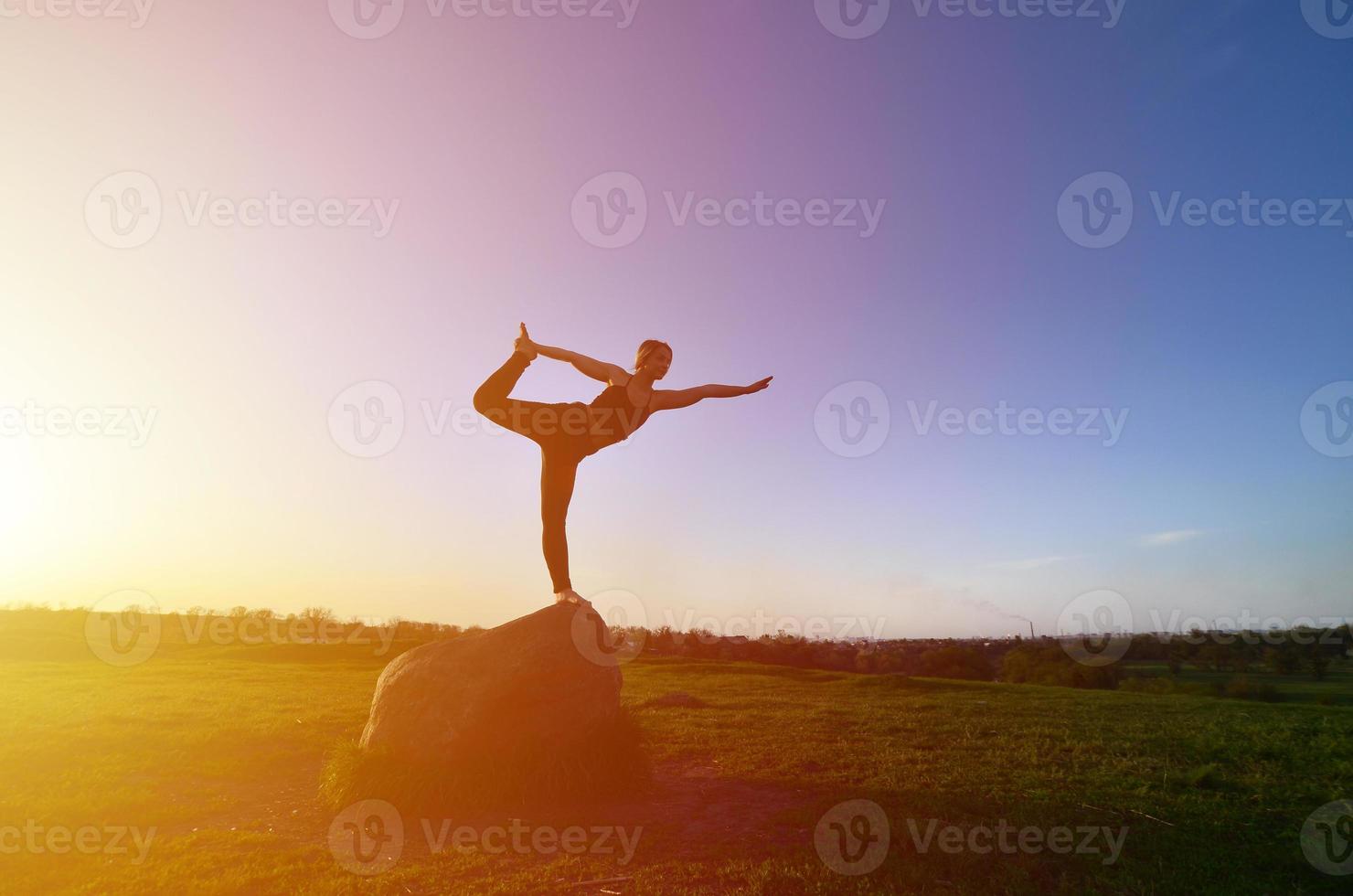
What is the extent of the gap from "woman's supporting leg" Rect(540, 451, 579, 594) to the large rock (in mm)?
1132

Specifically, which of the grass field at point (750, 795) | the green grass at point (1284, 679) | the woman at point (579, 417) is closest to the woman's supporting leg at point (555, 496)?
the woman at point (579, 417)

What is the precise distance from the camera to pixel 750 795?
9.11 metres

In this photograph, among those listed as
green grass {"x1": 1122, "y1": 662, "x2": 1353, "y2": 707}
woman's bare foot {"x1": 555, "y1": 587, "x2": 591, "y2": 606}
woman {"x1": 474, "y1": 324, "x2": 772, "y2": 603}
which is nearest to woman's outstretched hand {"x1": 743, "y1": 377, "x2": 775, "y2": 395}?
woman {"x1": 474, "y1": 324, "x2": 772, "y2": 603}

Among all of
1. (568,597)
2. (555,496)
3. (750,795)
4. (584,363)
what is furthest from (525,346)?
(750,795)

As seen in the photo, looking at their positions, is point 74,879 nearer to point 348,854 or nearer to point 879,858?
point 348,854

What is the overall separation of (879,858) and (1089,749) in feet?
24.6

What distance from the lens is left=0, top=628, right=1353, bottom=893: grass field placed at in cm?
624

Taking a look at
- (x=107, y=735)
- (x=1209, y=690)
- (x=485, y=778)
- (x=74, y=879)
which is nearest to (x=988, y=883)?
(x=485, y=778)

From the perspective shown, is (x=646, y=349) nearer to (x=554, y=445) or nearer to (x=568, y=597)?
(x=554, y=445)

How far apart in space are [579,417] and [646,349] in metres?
1.33

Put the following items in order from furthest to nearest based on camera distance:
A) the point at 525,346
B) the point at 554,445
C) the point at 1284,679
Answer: the point at 1284,679
the point at 554,445
the point at 525,346

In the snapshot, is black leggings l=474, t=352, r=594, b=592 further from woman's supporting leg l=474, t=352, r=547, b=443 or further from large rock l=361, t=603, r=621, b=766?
large rock l=361, t=603, r=621, b=766

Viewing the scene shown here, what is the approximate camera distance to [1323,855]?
6.82 meters

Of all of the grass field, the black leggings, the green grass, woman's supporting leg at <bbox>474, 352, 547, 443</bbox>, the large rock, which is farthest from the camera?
the green grass
